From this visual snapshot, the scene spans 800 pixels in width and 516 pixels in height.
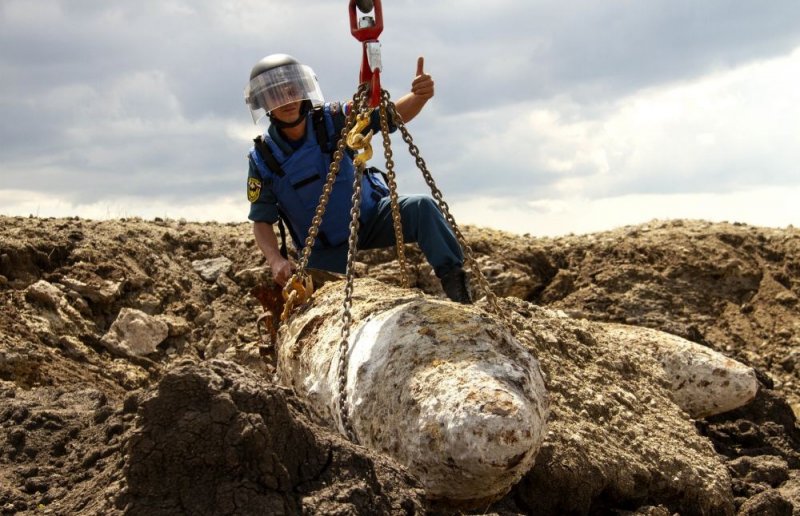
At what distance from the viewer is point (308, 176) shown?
21.9ft

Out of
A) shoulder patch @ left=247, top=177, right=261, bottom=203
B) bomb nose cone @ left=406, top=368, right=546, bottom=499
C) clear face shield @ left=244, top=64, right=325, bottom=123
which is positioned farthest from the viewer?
shoulder patch @ left=247, top=177, right=261, bottom=203

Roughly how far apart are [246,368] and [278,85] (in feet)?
10.0

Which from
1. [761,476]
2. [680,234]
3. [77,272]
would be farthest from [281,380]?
[680,234]

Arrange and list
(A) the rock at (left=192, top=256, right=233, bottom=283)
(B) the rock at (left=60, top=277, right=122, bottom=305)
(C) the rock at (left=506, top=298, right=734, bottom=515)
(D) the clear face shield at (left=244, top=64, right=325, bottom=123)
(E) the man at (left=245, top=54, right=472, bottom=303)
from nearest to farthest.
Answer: (C) the rock at (left=506, top=298, right=734, bottom=515), (E) the man at (left=245, top=54, right=472, bottom=303), (D) the clear face shield at (left=244, top=64, right=325, bottom=123), (B) the rock at (left=60, top=277, right=122, bottom=305), (A) the rock at (left=192, top=256, right=233, bottom=283)

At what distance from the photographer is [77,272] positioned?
8859mm

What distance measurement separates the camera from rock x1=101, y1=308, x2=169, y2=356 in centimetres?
830

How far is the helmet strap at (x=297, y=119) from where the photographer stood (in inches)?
263

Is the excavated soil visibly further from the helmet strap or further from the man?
the helmet strap

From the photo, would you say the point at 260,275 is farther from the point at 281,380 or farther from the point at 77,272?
the point at 281,380

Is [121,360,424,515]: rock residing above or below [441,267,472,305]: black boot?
below

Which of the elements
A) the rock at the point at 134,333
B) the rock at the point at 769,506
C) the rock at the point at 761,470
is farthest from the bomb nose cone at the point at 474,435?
the rock at the point at 134,333

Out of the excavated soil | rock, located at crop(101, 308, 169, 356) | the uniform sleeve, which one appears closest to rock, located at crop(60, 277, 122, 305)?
the excavated soil

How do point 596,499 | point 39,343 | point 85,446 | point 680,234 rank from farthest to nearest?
point 680,234 < point 39,343 < point 596,499 < point 85,446

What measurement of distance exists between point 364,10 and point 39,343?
4184mm
